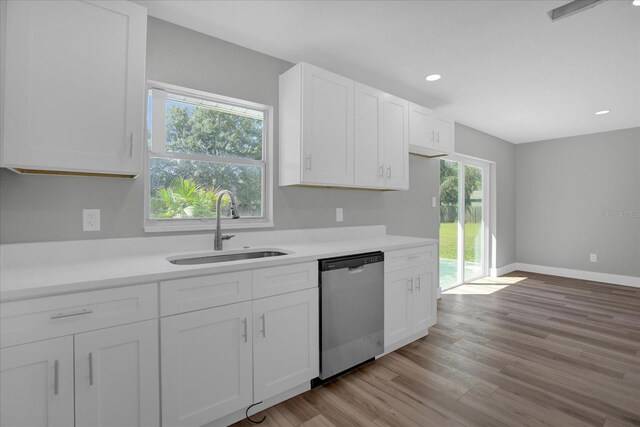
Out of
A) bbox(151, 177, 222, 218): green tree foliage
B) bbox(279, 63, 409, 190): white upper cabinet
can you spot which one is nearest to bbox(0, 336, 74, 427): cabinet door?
bbox(151, 177, 222, 218): green tree foliage

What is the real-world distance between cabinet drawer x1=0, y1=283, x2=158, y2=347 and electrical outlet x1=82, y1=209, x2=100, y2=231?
689mm

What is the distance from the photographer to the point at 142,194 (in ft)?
6.72

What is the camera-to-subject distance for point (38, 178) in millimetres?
1732

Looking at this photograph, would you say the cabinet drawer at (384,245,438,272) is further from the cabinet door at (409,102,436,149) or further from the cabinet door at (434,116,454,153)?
the cabinet door at (434,116,454,153)

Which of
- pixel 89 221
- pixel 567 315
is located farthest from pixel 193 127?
pixel 567 315

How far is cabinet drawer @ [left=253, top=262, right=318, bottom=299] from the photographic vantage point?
6.00 feet

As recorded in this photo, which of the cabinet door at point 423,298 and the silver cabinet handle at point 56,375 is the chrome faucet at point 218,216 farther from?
the cabinet door at point 423,298

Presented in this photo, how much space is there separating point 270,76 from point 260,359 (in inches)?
83.8

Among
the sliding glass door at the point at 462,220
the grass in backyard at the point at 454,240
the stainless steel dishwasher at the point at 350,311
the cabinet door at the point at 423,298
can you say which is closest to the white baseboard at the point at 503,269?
the sliding glass door at the point at 462,220

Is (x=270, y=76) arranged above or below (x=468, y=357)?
above

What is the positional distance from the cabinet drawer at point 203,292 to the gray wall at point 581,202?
19.5 feet

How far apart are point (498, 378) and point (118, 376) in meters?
2.38

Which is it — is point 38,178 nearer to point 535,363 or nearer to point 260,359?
point 260,359

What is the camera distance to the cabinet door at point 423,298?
2.81 metres
